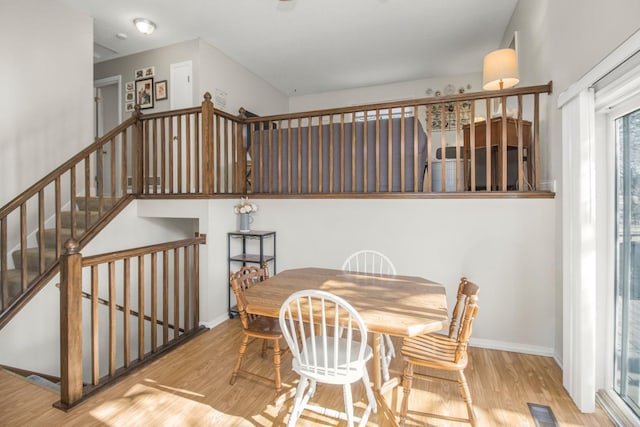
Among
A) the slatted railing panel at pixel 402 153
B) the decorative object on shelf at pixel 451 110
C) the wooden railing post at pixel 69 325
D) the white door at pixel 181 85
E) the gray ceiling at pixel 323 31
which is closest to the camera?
the wooden railing post at pixel 69 325

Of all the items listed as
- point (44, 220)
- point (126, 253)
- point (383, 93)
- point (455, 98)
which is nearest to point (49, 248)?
point (44, 220)

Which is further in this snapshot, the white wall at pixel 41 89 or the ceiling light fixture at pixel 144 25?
the ceiling light fixture at pixel 144 25

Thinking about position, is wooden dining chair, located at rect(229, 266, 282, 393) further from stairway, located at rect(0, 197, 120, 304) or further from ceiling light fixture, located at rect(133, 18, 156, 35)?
ceiling light fixture, located at rect(133, 18, 156, 35)

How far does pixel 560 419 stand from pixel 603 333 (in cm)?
62

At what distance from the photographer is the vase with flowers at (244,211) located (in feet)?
11.8

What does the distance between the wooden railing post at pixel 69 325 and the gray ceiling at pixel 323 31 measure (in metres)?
3.14

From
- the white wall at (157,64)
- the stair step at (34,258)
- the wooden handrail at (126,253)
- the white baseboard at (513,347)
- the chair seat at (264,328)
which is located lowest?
the white baseboard at (513,347)

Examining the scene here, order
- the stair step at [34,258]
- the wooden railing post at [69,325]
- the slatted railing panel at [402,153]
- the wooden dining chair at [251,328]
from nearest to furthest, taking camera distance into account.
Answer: the wooden railing post at [69,325]
the wooden dining chair at [251,328]
the slatted railing panel at [402,153]
the stair step at [34,258]

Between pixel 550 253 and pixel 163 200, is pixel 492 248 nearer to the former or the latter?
pixel 550 253

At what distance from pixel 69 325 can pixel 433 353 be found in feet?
7.13

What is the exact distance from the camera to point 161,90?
4.67 m

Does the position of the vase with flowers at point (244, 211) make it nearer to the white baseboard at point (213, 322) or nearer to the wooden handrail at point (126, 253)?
the wooden handrail at point (126, 253)

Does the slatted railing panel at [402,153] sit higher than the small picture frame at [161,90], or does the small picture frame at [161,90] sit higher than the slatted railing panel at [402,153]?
the small picture frame at [161,90]

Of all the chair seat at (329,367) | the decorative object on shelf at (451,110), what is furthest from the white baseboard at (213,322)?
the decorative object on shelf at (451,110)
